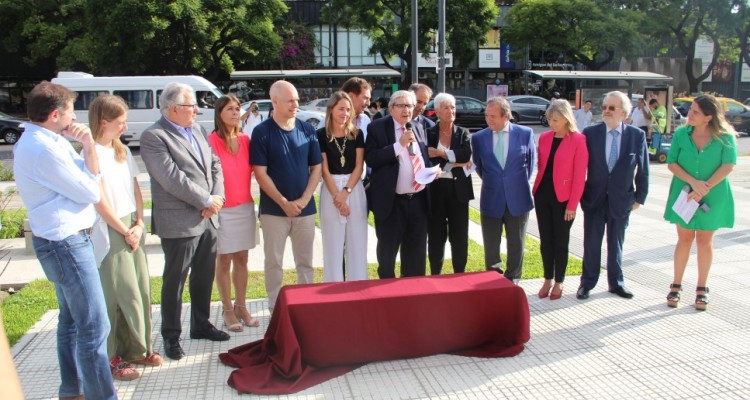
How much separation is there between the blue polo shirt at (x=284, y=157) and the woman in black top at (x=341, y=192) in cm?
22

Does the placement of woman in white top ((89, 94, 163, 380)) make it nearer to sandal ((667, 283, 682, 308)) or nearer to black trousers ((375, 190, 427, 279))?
black trousers ((375, 190, 427, 279))

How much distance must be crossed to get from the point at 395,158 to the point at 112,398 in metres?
2.75

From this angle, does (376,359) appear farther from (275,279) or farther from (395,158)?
(395,158)

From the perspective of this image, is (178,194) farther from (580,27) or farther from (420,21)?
(580,27)

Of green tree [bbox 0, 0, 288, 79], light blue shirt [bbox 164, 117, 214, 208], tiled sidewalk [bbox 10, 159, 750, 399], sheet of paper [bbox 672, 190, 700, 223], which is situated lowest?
tiled sidewalk [bbox 10, 159, 750, 399]

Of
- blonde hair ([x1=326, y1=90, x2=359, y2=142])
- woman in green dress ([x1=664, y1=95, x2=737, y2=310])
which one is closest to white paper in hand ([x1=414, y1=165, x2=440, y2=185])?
blonde hair ([x1=326, y1=90, x2=359, y2=142])

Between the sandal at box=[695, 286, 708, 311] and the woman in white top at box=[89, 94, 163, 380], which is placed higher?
the woman in white top at box=[89, 94, 163, 380]

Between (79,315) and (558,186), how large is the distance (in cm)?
390

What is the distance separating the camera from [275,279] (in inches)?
198

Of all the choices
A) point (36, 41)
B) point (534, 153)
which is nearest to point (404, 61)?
point (36, 41)

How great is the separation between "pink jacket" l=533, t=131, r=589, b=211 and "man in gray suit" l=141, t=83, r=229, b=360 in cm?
289

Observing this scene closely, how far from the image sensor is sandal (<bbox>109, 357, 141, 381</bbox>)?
4004 millimetres

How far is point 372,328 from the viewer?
4.11 metres

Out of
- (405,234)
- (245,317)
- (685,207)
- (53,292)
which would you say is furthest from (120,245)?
(685,207)
